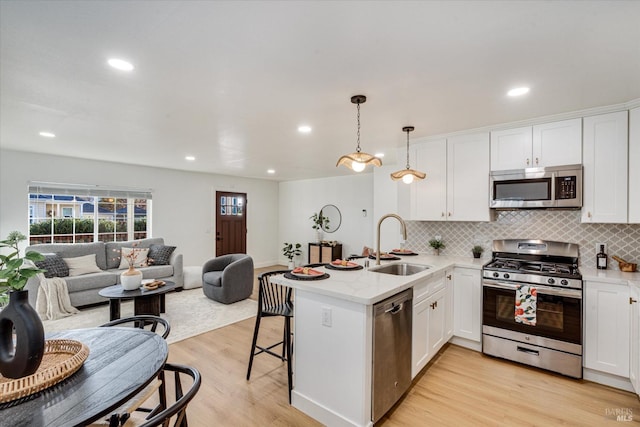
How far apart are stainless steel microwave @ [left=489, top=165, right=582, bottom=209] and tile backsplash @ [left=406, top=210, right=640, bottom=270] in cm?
32

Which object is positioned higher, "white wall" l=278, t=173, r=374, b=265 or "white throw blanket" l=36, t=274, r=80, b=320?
"white wall" l=278, t=173, r=374, b=265

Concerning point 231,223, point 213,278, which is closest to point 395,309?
point 213,278

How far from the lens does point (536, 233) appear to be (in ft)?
11.1

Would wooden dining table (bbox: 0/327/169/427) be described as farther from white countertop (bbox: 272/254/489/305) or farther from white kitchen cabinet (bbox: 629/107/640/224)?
white kitchen cabinet (bbox: 629/107/640/224)

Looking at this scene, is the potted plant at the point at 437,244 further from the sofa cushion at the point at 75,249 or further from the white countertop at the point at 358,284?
the sofa cushion at the point at 75,249

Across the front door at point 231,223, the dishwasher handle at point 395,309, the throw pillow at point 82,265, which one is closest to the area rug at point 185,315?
the throw pillow at point 82,265

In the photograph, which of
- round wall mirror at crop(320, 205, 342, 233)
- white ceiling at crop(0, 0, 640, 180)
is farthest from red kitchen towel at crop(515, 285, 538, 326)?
round wall mirror at crop(320, 205, 342, 233)

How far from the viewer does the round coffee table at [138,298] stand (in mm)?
3682

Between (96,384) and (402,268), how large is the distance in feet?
9.22

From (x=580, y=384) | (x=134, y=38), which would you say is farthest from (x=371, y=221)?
(x=134, y=38)

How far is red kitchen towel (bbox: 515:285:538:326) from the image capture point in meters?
2.83

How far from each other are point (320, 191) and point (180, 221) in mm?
3565

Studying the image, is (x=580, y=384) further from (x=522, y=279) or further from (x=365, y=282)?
(x=365, y=282)

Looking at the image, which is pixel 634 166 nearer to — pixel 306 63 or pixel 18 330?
pixel 306 63
